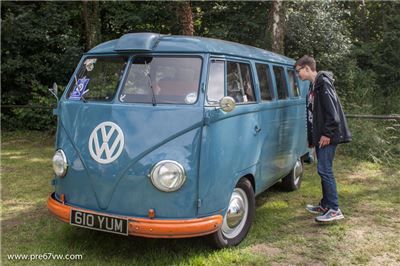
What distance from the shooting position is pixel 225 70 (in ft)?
14.4

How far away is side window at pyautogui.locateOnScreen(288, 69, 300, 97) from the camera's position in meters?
6.39

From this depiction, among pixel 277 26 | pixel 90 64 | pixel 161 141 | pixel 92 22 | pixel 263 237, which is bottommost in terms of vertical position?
pixel 263 237

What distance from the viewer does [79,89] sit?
14.8 ft

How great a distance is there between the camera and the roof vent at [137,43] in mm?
4258

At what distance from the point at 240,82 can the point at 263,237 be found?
1.78 metres

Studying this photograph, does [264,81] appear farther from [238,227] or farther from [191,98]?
[238,227]

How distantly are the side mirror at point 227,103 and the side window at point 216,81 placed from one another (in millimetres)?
213

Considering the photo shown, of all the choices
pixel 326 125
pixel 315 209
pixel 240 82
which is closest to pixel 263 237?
pixel 315 209

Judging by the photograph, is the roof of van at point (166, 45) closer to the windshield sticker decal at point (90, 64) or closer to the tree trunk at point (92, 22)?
the windshield sticker decal at point (90, 64)

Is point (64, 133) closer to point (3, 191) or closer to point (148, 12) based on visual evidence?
point (3, 191)

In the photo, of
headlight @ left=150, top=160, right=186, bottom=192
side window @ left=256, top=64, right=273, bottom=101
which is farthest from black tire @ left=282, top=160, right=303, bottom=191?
headlight @ left=150, top=160, right=186, bottom=192

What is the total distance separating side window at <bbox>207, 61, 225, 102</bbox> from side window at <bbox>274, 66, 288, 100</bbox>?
1.58 meters

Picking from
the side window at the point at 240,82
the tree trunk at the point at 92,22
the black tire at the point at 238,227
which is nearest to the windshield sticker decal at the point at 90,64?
the side window at the point at 240,82

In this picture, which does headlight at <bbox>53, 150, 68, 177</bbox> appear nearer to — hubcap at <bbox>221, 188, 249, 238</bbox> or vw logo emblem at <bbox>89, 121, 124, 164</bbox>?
vw logo emblem at <bbox>89, 121, 124, 164</bbox>
